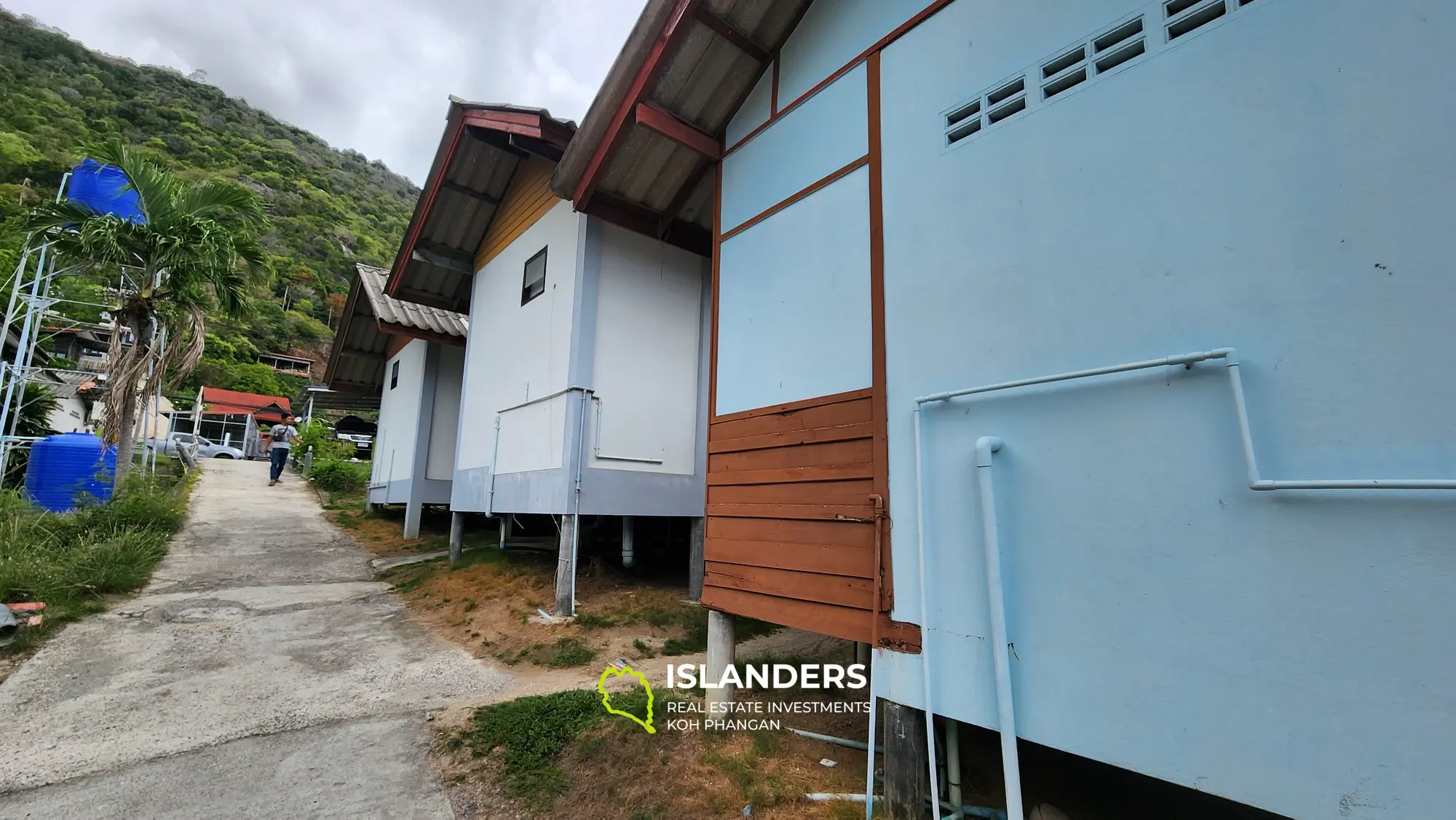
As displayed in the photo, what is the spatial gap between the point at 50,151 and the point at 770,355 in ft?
203

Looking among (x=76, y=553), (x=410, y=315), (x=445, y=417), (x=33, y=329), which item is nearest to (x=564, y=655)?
(x=76, y=553)

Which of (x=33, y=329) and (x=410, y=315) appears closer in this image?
(x=33, y=329)

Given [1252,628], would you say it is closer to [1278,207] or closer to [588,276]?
[1278,207]

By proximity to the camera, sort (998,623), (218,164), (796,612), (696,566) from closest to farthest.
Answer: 1. (998,623)
2. (796,612)
3. (696,566)
4. (218,164)

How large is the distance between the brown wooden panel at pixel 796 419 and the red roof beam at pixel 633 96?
285 centimetres

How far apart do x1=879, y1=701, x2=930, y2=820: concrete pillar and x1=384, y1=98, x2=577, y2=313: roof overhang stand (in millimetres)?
7212

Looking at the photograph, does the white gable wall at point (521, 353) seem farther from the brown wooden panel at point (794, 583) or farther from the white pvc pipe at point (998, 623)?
the white pvc pipe at point (998, 623)

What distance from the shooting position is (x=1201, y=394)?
7.29ft

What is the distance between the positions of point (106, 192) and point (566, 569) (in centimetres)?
929

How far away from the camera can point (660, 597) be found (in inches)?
290

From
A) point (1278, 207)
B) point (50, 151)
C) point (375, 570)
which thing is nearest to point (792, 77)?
point (1278, 207)

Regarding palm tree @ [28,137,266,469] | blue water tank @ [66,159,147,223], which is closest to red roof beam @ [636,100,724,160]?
palm tree @ [28,137,266,469]

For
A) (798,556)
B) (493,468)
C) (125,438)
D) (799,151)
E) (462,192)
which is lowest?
(798,556)

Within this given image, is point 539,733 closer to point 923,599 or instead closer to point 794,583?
point 794,583
